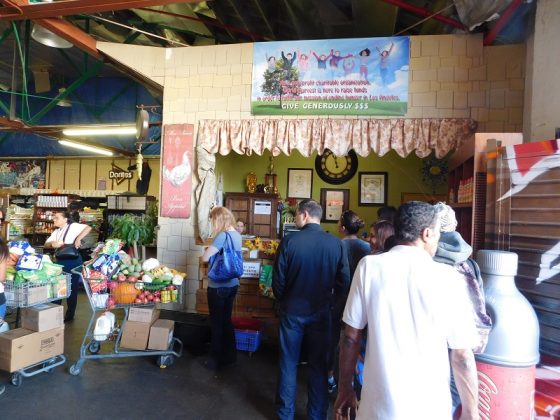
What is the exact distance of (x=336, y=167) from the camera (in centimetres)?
704

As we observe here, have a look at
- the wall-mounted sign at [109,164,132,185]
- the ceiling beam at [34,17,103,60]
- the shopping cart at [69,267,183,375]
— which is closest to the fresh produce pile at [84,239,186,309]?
the shopping cart at [69,267,183,375]

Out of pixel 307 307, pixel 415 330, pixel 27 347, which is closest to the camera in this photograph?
pixel 415 330

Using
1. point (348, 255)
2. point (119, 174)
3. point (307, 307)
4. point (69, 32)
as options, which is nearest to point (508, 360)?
point (307, 307)

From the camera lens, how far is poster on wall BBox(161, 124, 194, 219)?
5.25 metres

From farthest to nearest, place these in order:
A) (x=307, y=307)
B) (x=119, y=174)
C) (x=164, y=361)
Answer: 1. (x=119, y=174)
2. (x=164, y=361)
3. (x=307, y=307)

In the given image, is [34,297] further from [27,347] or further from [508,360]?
[508,360]

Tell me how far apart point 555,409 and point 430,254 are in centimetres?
135

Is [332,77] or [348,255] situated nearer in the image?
[348,255]

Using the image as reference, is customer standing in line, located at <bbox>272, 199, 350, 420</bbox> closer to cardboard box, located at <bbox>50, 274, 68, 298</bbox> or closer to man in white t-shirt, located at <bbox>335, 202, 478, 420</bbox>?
man in white t-shirt, located at <bbox>335, 202, 478, 420</bbox>

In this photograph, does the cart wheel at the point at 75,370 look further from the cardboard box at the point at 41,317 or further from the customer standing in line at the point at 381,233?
the customer standing in line at the point at 381,233

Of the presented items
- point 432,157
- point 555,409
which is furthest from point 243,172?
point 555,409

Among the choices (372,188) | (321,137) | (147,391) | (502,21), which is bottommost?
(147,391)

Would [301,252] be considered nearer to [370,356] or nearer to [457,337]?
[370,356]

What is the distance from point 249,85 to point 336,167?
2.67 m
